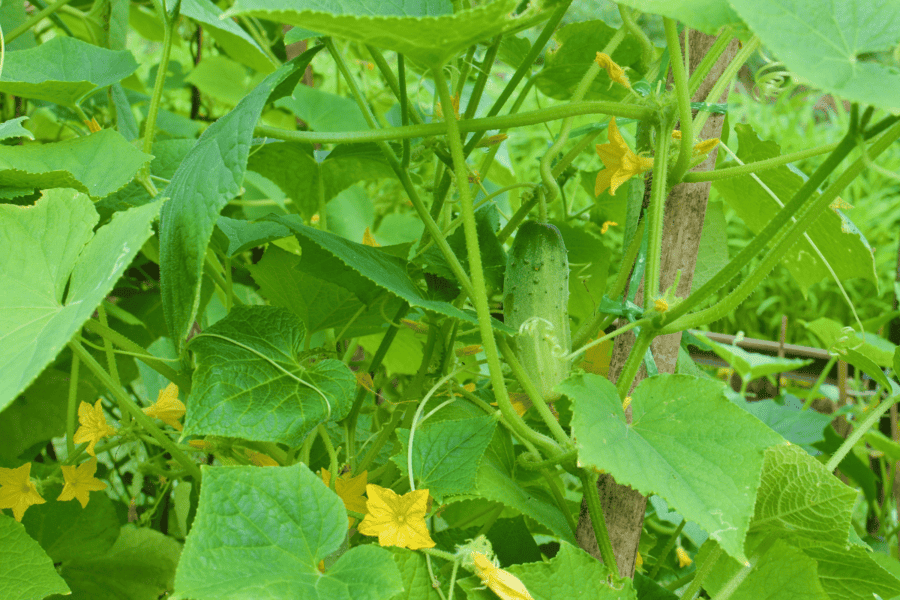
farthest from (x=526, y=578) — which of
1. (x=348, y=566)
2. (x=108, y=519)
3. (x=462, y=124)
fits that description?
(x=108, y=519)

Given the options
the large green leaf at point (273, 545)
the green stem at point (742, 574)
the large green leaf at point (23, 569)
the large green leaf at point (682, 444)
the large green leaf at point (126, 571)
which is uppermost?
the large green leaf at point (682, 444)

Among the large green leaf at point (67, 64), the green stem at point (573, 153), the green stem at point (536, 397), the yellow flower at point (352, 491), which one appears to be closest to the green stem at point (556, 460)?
the green stem at point (536, 397)

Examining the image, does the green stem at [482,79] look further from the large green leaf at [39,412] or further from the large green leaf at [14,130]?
the large green leaf at [39,412]

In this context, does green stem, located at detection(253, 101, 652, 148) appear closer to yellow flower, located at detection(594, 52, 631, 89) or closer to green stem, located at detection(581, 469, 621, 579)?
yellow flower, located at detection(594, 52, 631, 89)

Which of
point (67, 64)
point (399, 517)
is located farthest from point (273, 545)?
point (67, 64)

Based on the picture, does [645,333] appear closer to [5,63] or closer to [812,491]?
[812,491]

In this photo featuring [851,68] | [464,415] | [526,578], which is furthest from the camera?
[464,415]
